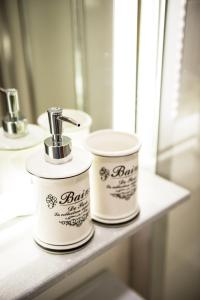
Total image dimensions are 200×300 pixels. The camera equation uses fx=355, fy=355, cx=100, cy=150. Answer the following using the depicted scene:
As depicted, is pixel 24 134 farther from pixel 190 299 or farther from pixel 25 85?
pixel 190 299

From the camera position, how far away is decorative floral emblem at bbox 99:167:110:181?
1.47 feet

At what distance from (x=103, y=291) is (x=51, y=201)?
1.10 ft

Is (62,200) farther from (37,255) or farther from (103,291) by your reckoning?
(103,291)

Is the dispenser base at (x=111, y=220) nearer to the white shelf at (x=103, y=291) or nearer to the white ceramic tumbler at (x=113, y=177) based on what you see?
the white ceramic tumbler at (x=113, y=177)

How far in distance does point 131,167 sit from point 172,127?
7.2 inches

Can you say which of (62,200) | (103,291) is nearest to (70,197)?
(62,200)

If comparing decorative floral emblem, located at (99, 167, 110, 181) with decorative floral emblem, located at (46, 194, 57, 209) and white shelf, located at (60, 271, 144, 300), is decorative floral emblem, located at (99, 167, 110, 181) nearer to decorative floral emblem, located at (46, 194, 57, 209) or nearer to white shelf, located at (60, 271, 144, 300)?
decorative floral emblem, located at (46, 194, 57, 209)

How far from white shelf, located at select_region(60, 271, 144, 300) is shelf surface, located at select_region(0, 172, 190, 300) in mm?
210

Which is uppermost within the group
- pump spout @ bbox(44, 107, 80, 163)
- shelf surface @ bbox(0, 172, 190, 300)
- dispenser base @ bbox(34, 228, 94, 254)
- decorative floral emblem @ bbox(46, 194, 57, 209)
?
pump spout @ bbox(44, 107, 80, 163)

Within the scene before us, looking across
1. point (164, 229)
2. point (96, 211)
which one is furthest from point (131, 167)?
point (164, 229)

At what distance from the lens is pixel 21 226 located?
1.61 feet

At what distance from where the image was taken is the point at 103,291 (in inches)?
26.0

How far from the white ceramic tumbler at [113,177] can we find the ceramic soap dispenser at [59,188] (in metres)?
0.03

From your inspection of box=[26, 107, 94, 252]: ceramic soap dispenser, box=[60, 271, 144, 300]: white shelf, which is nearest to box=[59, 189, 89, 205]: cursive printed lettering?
box=[26, 107, 94, 252]: ceramic soap dispenser
